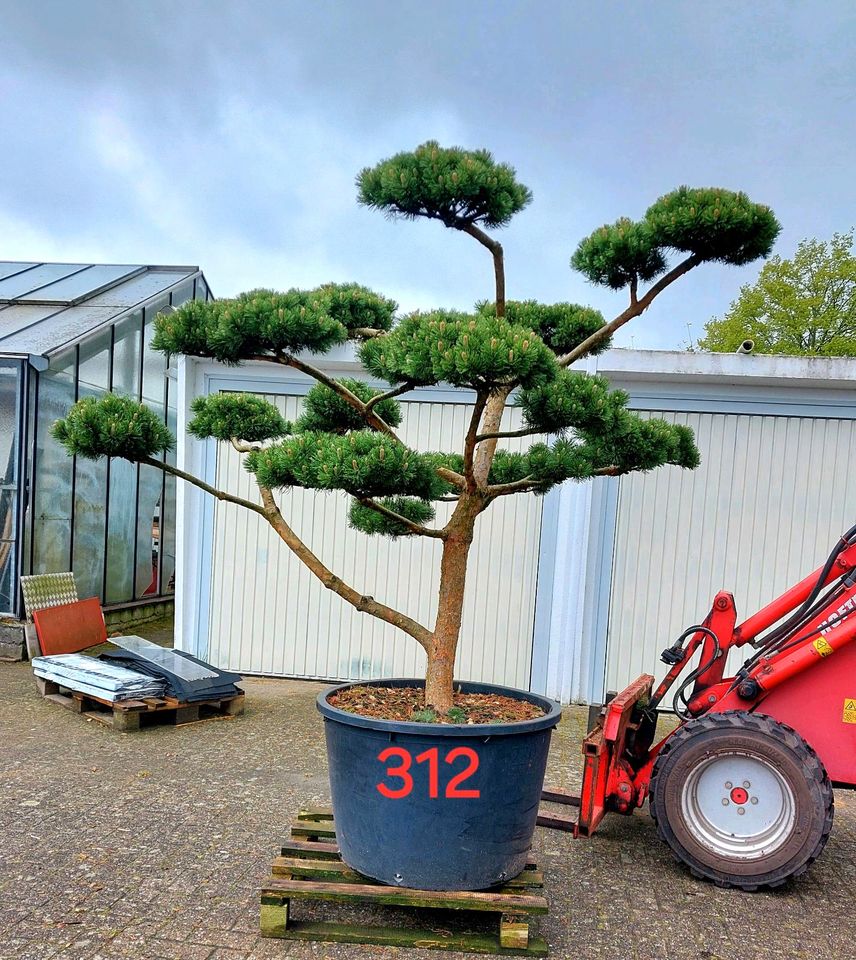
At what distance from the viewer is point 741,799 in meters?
3.35

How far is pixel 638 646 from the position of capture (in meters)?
6.31

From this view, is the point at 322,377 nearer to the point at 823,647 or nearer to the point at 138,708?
the point at 823,647

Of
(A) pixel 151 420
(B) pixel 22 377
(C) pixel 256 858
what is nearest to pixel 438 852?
(C) pixel 256 858

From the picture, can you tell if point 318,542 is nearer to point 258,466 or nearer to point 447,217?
point 258,466

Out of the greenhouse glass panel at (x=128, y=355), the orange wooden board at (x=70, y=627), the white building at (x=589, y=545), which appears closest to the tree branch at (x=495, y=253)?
the white building at (x=589, y=545)

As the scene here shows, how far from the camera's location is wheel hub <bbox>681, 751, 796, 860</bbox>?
3295 millimetres

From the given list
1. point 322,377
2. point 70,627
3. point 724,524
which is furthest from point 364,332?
point 70,627

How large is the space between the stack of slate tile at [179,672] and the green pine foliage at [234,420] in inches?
78.7

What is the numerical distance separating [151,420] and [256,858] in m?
1.80

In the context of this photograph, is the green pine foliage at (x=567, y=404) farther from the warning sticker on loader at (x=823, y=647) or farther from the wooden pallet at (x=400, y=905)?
the wooden pallet at (x=400, y=905)

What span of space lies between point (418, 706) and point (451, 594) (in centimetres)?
44

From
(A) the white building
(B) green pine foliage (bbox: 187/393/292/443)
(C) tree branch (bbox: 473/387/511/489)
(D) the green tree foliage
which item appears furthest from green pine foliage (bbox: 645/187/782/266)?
(D) the green tree foliage

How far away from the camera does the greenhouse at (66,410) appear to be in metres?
7.46

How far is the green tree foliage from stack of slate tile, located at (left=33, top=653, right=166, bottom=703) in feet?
47.7
